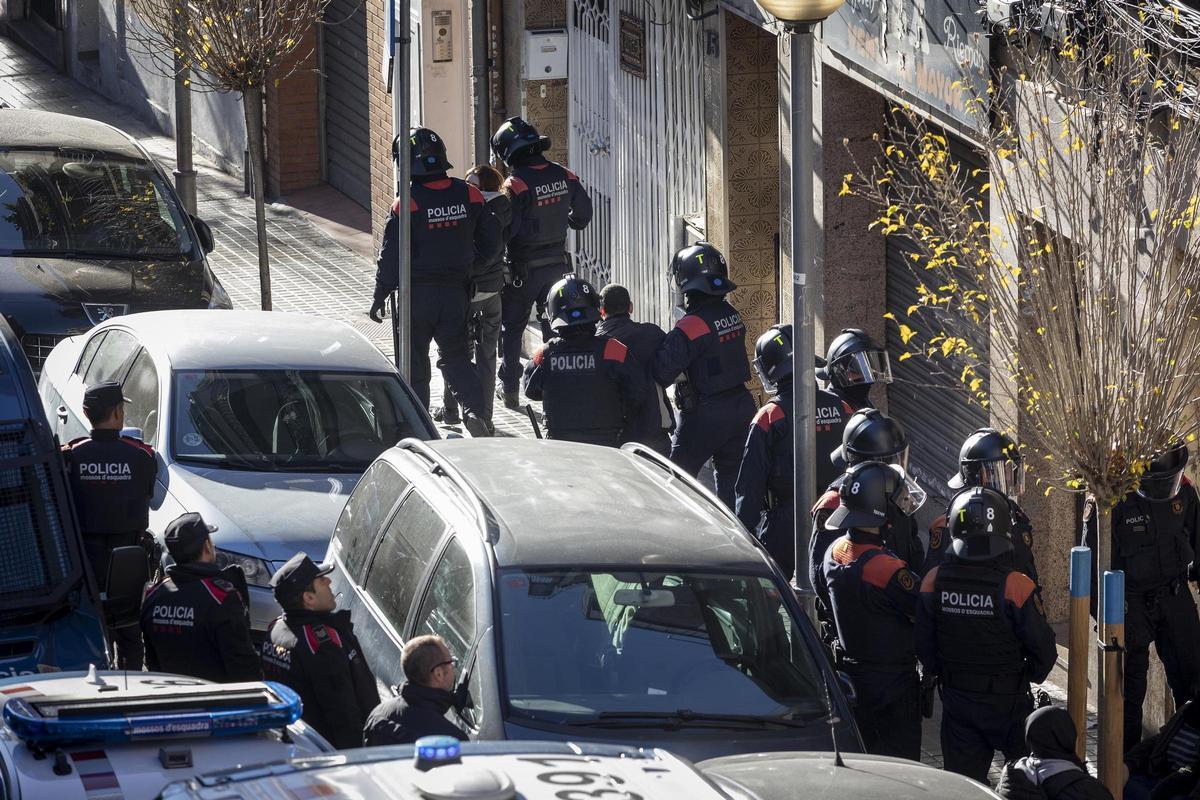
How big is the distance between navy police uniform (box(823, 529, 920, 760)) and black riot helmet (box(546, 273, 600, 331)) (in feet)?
10.7

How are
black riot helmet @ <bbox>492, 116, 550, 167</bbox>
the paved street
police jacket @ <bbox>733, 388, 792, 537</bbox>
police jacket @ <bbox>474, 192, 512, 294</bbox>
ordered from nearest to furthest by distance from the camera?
police jacket @ <bbox>733, 388, 792, 537</bbox>
police jacket @ <bbox>474, 192, 512, 294</bbox>
black riot helmet @ <bbox>492, 116, 550, 167</bbox>
the paved street

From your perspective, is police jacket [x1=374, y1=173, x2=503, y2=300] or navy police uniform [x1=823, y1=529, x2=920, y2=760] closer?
navy police uniform [x1=823, y1=529, x2=920, y2=760]

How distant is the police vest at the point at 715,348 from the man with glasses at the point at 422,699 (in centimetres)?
479

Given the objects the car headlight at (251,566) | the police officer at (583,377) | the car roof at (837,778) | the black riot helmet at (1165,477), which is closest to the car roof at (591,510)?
the car roof at (837,778)

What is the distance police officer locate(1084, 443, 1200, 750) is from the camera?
8.38m

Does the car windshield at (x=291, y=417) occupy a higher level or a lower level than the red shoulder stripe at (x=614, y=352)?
lower

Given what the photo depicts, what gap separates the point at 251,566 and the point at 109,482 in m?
0.94

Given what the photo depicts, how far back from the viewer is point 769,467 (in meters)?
9.60

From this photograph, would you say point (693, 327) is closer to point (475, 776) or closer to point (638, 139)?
point (638, 139)

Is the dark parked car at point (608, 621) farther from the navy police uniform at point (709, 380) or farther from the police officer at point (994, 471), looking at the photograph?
the navy police uniform at point (709, 380)

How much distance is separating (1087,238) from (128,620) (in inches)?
174

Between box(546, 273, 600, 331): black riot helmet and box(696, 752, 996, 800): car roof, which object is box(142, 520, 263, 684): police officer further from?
box(546, 273, 600, 331): black riot helmet

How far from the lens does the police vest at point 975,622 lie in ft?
24.1

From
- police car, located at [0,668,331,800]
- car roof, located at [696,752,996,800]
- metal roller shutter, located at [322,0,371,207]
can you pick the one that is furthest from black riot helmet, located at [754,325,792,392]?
metal roller shutter, located at [322,0,371,207]
